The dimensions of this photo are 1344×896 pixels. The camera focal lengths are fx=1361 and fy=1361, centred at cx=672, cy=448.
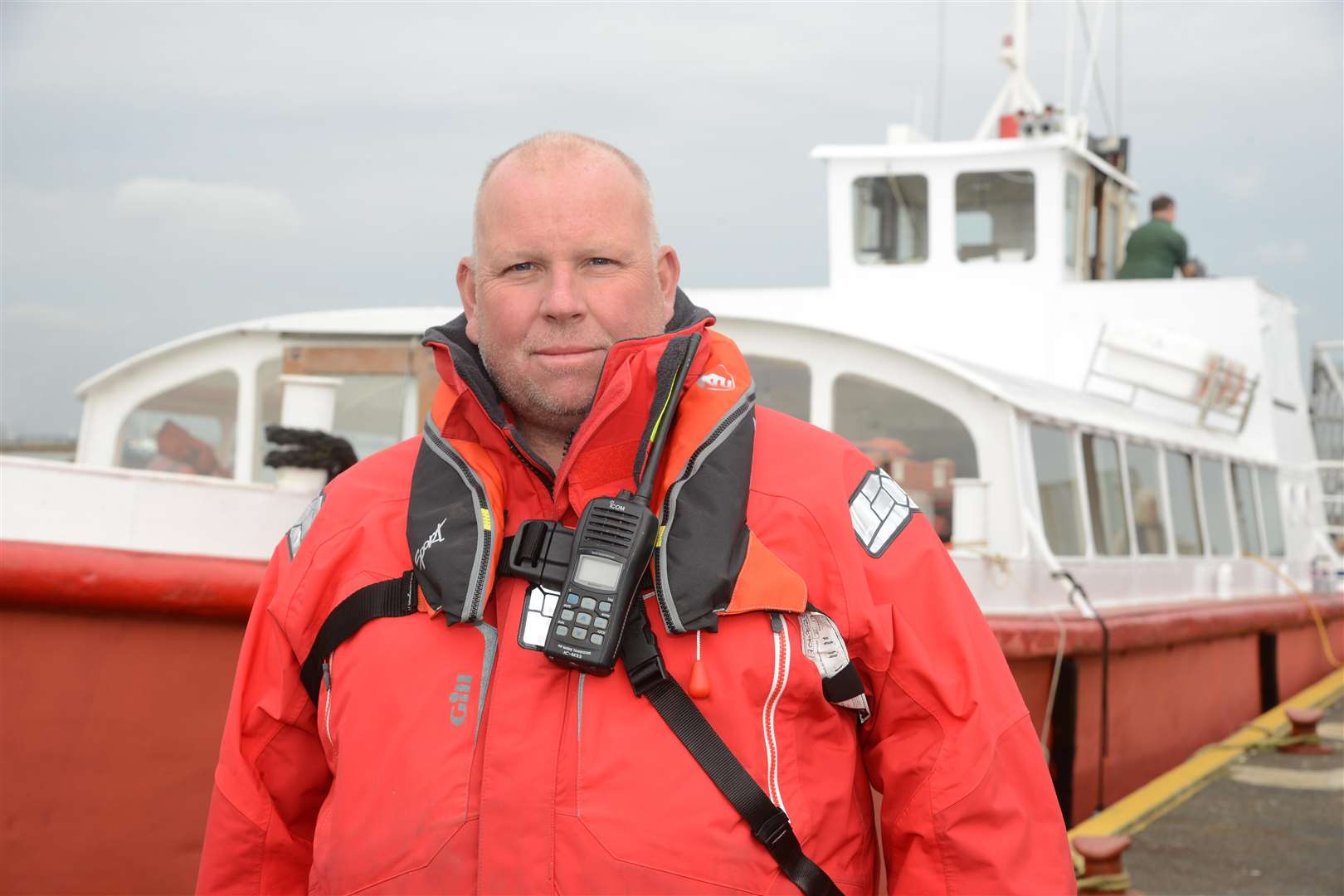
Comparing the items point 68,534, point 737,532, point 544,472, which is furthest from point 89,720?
point 737,532

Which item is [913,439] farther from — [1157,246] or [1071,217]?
[1157,246]

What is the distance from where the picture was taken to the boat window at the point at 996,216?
10.1 metres

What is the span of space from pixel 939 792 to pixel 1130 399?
695 centimetres

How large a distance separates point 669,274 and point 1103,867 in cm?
338

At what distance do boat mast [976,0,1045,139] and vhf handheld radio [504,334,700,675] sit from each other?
995cm

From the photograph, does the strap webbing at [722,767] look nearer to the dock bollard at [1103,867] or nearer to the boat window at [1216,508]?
the dock bollard at [1103,867]

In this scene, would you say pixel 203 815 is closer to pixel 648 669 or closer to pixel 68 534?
pixel 68 534

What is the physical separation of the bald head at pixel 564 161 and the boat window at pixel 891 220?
836cm

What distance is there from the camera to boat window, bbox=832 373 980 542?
629cm

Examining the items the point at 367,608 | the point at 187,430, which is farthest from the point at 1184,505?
the point at 367,608

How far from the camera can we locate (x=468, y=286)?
2225 millimetres

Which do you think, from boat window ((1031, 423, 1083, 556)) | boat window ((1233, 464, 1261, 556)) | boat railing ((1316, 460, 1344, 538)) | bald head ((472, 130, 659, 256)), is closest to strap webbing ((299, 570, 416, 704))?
bald head ((472, 130, 659, 256))

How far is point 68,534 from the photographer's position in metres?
4.06

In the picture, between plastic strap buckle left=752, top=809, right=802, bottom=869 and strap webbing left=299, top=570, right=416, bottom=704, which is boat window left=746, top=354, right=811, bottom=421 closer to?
strap webbing left=299, top=570, right=416, bottom=704
